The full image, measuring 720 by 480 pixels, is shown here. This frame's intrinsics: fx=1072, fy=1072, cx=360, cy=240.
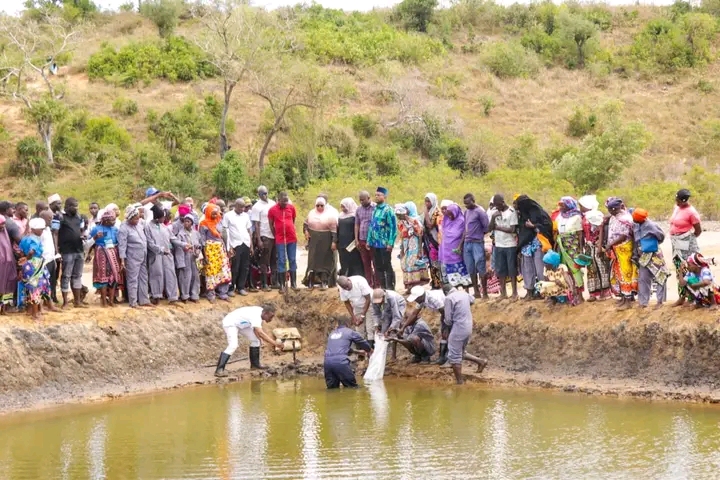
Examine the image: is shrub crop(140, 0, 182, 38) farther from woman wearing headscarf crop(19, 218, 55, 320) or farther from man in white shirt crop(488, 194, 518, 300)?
man in white shirt crop(488, 194, 518, 300)

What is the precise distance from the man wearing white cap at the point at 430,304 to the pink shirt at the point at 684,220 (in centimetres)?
329

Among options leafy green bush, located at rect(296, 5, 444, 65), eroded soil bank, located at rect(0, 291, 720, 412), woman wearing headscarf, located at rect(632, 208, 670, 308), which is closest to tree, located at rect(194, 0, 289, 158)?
leafy green bush, located at rect(296, 5, 444, 65)

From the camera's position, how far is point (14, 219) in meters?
15.3

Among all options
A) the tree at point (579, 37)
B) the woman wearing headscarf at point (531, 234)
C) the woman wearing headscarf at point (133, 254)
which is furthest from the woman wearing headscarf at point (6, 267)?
the tree at point (579, 37)

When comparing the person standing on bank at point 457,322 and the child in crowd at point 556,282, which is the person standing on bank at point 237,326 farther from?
the child in crowd at point 556,282

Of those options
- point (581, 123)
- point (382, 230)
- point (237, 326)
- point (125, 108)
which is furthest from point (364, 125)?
point (237, 326)

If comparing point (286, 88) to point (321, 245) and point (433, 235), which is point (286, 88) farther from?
point (433, 235)

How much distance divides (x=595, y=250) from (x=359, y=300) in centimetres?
362

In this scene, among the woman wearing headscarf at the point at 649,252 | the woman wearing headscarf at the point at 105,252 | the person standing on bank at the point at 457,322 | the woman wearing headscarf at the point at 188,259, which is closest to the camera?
the woman wearing headscarf at the point at 649,252

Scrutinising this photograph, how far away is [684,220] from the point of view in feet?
45.6

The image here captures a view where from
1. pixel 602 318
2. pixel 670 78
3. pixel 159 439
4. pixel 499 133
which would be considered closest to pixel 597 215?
pixel 602 318

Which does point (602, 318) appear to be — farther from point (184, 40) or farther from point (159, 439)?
point (184, 40)

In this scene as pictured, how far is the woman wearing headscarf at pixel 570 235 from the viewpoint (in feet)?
49.2

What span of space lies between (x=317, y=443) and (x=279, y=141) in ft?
82.0
